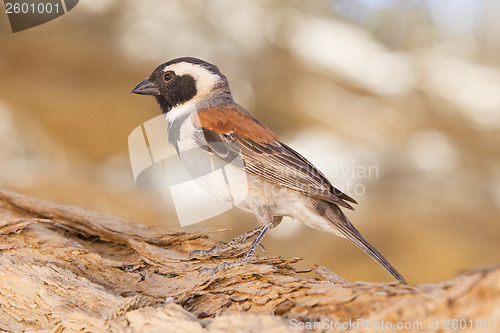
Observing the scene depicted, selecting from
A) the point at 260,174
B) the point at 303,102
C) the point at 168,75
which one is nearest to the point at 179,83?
the point at 168,75

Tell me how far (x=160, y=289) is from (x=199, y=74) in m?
1.82

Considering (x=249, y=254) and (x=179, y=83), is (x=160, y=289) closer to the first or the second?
(x=249, y=254)

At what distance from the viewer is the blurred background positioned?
25.4 feet

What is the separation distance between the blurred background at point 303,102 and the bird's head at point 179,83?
372 cm

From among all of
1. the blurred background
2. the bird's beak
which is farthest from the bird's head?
the blurred background

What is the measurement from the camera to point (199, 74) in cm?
403

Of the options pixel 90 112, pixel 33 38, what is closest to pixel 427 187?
pixel 90 112

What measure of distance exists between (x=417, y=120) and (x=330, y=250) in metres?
2.78

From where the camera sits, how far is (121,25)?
341 inches

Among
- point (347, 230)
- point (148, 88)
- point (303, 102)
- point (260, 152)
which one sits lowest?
point (347, 230)

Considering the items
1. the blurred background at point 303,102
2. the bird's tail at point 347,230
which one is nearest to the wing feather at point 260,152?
the bird's tail at point 347,230

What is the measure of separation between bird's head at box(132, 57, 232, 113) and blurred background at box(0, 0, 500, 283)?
3718mm

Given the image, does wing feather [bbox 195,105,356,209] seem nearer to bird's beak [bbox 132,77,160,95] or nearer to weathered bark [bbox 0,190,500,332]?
bird's beak [bbox 132,77,160,95]

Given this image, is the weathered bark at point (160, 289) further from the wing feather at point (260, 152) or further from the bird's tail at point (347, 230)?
the wing feather at point (260, 152)
